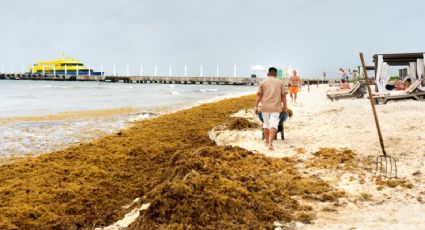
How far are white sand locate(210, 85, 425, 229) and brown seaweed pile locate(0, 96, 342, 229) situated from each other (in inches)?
16.7

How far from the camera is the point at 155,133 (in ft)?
41.2

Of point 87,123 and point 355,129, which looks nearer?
point 355,129

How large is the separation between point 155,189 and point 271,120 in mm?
3846

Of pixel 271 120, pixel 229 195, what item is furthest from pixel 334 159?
pixel 229 195

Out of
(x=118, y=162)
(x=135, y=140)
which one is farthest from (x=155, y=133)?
(x=118, y=162)

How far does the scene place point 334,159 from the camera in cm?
758

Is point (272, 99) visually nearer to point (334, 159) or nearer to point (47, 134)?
point (334, 159)

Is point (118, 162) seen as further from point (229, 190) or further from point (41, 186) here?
point (229, 190)

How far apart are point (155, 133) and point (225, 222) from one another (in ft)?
27.1

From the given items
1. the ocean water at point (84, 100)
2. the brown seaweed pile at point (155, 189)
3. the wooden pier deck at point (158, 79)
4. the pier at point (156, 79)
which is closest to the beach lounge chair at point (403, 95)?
the brown seaweed pile at point (155, 189)

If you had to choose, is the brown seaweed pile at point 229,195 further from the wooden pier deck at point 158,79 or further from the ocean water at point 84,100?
the wooden pier deck at point 158,79

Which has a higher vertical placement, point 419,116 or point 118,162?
point 419,116

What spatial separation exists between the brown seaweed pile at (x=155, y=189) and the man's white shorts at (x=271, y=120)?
3.54ft

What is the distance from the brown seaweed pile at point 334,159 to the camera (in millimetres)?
7199
